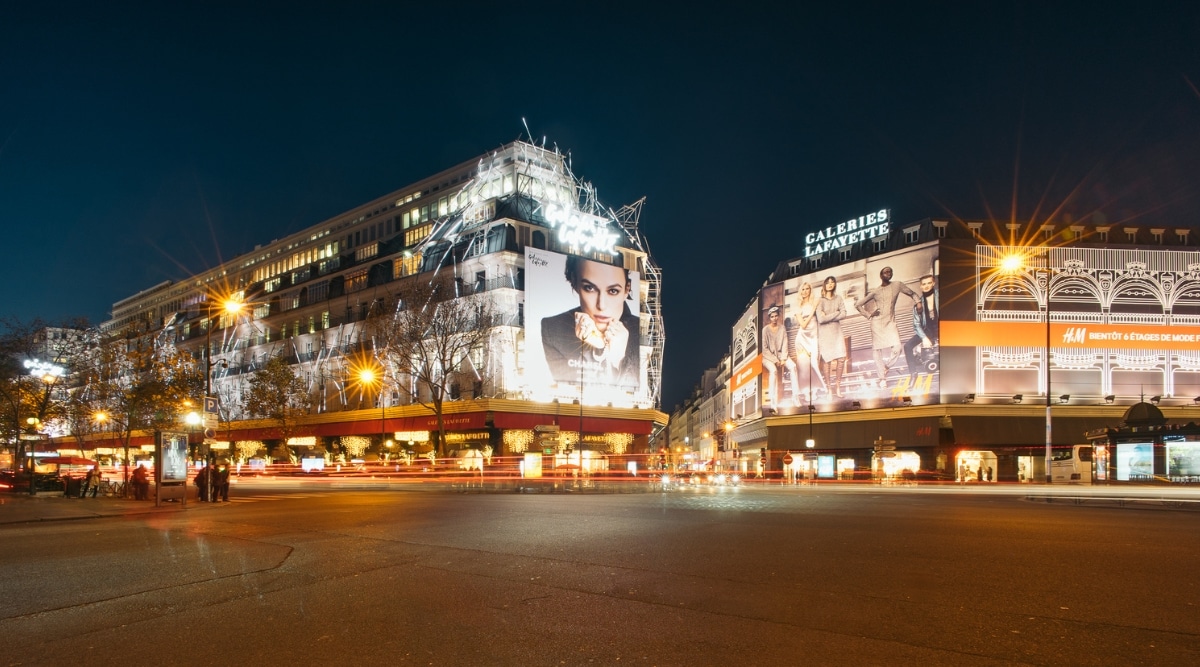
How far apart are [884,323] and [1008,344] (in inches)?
323

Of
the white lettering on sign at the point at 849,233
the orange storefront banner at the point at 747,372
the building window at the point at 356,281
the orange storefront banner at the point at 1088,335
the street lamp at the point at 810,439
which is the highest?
the white lettering on sign at the point at 849,233

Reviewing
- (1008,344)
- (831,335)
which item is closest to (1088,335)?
(1008,344)

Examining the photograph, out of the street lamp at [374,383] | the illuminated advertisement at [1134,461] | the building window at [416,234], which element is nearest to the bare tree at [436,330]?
the street lamp at [374,383]

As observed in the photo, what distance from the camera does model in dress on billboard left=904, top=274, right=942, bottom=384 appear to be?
5503 cm

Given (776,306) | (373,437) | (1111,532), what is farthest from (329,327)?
(1111,532)

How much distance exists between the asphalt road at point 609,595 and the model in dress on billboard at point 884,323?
1737 inches

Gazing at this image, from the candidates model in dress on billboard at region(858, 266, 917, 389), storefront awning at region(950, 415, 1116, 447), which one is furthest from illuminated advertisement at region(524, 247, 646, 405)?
storefront awning at region(950, 415, 1116, 447)

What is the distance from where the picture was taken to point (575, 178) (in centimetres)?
6944

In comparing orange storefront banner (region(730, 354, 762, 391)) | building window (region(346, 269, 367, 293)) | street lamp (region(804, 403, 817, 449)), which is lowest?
street lamp (region(804, 403, 817, 449))

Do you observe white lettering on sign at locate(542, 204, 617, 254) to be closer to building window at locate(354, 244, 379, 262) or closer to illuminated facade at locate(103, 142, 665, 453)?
illuminated facade at locate(103, 142, 665, 453)

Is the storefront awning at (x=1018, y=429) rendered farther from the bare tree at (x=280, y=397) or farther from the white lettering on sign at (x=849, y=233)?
the bare tree at (x=280, y=397)

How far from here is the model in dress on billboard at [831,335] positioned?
61.0 meters

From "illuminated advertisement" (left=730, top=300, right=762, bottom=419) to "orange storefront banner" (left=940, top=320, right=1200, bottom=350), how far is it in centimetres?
2113

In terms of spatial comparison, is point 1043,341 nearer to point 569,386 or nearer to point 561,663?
point 569,386
